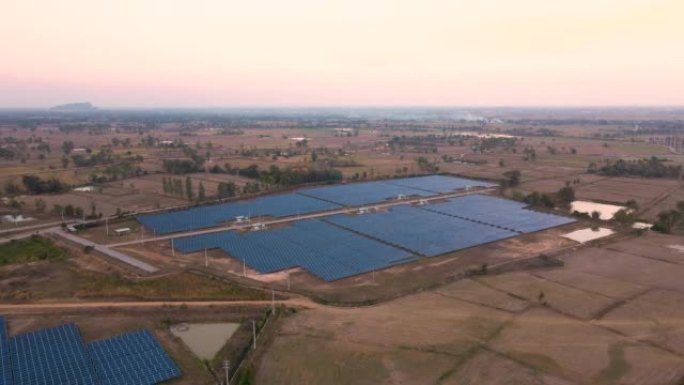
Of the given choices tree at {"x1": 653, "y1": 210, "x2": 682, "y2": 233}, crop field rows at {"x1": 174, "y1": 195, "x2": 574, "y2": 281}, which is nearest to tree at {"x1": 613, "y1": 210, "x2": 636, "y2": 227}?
tree at {"x1": 653, "y1": 210, "x2": 682, "y2": 233}

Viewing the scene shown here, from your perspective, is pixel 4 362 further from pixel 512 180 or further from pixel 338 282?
pixel 512 180

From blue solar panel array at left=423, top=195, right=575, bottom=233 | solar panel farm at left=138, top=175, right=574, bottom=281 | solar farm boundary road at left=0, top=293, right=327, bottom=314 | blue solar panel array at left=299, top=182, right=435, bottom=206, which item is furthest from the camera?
blue solar panel array at left=299, top=182, right=435, bottom=206

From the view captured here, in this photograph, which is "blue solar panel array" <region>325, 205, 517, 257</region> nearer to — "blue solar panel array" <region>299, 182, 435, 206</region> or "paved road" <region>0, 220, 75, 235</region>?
"blue solar panel array" <region>299, 182, 435, 206</region>

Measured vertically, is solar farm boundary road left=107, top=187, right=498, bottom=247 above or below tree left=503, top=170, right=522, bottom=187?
below

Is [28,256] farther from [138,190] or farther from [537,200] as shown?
[537,200]

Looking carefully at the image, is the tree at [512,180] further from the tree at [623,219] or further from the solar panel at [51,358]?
the solar panel at [51,358]

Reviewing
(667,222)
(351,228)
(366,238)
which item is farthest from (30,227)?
(667,222)

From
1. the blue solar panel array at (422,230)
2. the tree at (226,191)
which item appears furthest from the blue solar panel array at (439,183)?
the tree at (226,191)
